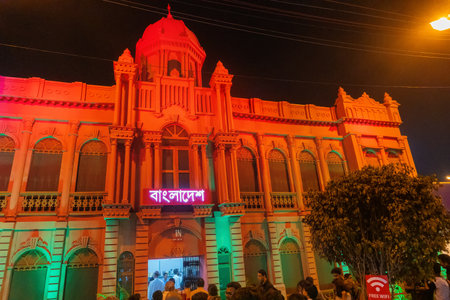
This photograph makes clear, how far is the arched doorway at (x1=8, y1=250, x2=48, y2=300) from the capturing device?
12312mm

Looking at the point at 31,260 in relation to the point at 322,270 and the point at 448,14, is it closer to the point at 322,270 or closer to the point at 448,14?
the point at 322,270

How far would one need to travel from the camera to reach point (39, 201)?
1368 cm

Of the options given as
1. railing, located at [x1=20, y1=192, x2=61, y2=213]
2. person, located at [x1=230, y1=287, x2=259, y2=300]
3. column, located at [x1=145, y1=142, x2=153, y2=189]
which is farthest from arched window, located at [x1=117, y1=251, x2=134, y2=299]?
person, located at [x1=230, y1=287, x2=259, y2=300]

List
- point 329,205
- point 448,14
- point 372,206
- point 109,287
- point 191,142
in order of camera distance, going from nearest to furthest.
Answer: point 448,14, point 372,206, point 329,205, point 109,287, point 191,142

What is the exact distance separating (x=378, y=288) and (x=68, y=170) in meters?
14.3

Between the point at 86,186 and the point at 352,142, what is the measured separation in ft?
56.1

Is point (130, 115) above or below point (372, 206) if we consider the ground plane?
above

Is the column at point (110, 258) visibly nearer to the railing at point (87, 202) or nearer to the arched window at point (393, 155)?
the railing at point (87, 202)

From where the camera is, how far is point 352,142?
64.1ft

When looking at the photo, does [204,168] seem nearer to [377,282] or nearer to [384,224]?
[384,224]

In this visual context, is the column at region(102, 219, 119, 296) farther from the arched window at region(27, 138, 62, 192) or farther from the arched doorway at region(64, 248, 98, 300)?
the arched window at region(27, 138, 62, 192)

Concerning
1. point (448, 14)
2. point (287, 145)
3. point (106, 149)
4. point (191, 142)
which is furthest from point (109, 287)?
point (448, 14)

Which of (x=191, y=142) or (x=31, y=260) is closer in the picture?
(x=31, y=260)

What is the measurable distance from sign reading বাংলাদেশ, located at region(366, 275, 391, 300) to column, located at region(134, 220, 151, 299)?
10.1m
